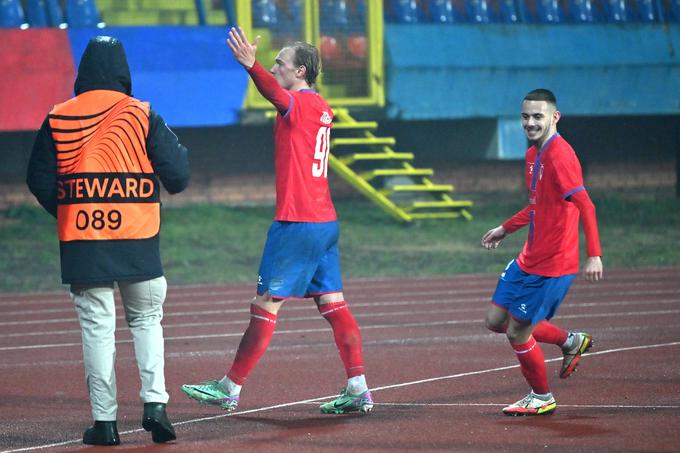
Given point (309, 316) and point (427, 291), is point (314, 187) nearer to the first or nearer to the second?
point (309, 316)

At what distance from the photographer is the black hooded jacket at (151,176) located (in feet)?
21.1

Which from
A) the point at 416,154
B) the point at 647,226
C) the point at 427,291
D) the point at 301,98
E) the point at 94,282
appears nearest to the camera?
the point at 94,282

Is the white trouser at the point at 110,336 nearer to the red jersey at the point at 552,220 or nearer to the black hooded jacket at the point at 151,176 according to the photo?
the black hooded jacket at the point at 151,176

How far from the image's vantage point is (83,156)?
6.45 metres

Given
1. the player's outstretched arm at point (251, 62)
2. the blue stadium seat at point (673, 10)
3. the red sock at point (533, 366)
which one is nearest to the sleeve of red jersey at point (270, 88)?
the player's outstretched arm at point (251, 62)

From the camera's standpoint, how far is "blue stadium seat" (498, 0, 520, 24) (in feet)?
76.4

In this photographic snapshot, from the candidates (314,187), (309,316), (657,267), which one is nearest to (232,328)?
(309,316)

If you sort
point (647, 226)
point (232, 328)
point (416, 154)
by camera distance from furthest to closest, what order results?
point (416, 154)
point (647, 226)
point (232, 328)

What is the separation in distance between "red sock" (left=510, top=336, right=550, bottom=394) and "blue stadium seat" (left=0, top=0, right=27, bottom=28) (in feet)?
48.1

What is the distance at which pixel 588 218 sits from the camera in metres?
7.00

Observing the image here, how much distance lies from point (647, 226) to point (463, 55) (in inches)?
165

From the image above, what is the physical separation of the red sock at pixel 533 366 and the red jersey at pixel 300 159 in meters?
1.31

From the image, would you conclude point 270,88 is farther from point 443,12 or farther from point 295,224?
point 443,12

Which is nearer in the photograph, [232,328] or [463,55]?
[232,328]
